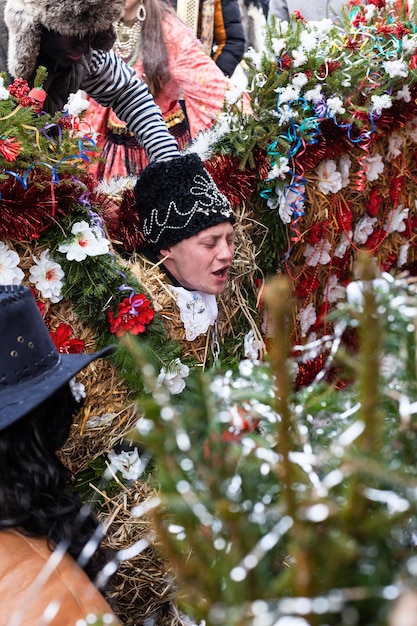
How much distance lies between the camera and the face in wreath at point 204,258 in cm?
229

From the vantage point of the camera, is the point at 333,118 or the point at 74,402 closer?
the point at 74,402

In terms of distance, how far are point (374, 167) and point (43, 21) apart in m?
1.45

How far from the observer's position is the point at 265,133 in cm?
259

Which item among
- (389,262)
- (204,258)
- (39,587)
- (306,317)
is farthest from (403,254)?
(39,587)

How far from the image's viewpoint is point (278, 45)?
2.63m

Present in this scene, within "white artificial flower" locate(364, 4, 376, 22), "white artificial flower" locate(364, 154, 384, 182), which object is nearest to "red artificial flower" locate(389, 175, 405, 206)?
"white artificial flower" locate(364, 154, 384, 182)

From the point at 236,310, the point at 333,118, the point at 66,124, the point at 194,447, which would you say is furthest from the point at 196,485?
the point at 333,118

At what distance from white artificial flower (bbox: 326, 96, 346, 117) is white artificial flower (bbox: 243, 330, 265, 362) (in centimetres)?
86

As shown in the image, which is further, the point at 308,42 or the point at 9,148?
the point at 308,42

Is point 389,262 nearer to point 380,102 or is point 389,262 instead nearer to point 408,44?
point 380,102

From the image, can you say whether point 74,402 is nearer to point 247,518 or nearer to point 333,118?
point 247,518

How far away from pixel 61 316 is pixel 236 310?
742 mm

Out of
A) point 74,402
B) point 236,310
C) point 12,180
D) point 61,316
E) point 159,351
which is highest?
point 12,180

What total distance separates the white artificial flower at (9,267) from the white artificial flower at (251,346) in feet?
2.92
